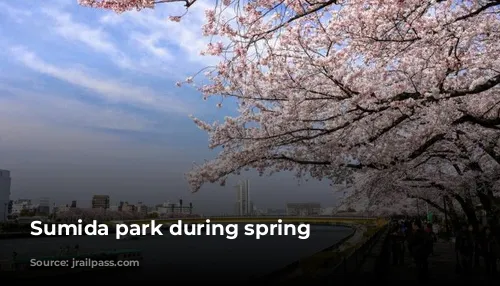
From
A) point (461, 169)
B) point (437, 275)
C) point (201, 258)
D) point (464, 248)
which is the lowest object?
point (201, 258)

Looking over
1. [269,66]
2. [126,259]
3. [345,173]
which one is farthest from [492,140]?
[126,259]

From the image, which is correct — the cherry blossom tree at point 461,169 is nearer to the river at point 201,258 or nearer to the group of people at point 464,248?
the group of people at point 464,248

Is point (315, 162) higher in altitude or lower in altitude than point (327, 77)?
lower

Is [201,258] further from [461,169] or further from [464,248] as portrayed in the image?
[464,248]

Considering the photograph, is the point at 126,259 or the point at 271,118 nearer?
the point at 271,118

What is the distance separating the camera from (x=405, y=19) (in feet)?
20.0

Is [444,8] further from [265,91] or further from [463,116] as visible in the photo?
[265,91]

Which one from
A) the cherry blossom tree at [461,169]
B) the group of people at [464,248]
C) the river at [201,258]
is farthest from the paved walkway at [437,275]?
the river at [201,258]

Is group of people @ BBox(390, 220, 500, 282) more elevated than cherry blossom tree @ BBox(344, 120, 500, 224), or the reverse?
cherry blossom tree @ BBox(344, 120, 500, 224)

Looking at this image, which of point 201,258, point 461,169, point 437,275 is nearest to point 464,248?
point 437,275

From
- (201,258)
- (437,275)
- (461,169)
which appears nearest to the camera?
(437,275)

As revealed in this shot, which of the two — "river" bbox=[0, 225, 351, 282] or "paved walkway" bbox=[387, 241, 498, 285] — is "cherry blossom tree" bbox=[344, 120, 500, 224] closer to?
"paved walkway" bbox=[387, 241, 498, 285]

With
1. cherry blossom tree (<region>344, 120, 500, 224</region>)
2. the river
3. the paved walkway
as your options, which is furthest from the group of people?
the river

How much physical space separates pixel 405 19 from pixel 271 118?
4.79m
